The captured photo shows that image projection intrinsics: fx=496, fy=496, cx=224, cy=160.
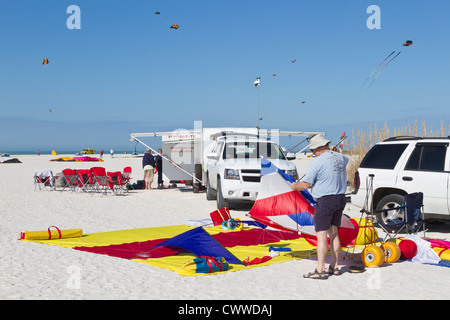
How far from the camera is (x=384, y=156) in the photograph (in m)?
10.4

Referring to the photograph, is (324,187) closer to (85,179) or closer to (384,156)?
(384,156)

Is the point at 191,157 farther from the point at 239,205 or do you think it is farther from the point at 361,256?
the point at 361,256

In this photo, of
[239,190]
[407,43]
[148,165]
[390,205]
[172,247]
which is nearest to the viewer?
[172,247]

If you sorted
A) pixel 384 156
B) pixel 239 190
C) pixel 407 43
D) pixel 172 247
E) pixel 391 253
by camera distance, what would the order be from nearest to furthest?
1. pixel 391 253
2. pixel 172 247
3. pixel 384 156
4. pixel 407 43
5. pixel 239 190

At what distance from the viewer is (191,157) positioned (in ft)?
66.0

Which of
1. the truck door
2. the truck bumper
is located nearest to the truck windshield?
the truck bumper

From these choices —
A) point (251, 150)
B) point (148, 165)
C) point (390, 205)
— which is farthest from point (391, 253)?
point (148, 165)

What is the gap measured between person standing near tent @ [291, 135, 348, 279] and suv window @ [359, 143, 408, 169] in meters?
4.24

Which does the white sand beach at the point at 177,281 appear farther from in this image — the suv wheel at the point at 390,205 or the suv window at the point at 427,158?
the suv window at the point at 427,158

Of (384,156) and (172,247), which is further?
(384,156)

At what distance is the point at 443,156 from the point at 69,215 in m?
8.87

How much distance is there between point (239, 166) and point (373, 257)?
21.2 feet
